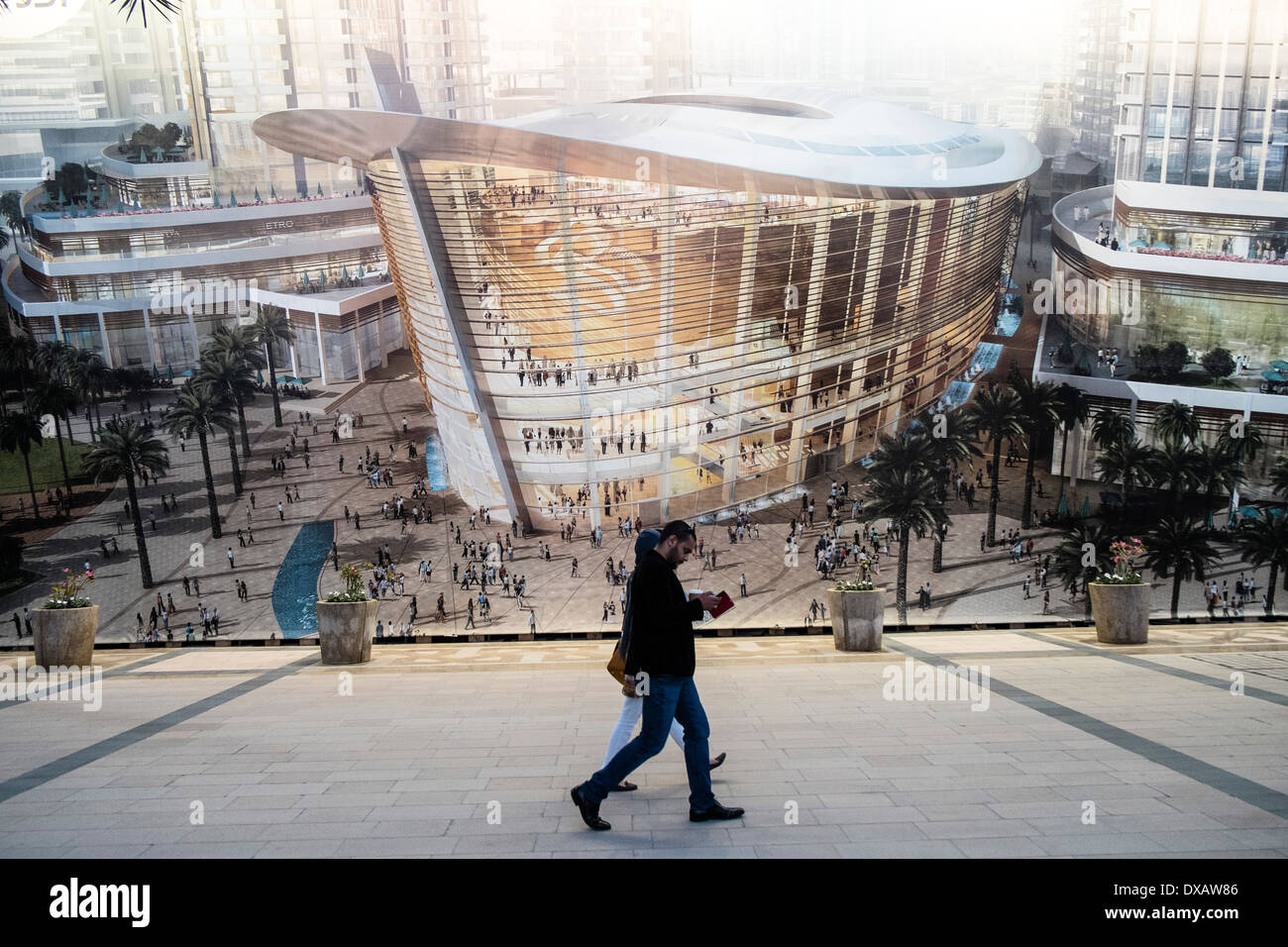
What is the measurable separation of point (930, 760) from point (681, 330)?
19.4 metres

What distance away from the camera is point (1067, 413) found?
25734mm

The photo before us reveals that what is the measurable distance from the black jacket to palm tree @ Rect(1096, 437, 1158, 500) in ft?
71.1

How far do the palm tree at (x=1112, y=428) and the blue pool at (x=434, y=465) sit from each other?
1552 centimetres

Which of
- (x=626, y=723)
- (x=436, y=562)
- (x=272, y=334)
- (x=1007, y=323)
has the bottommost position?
(x=436, y=562)

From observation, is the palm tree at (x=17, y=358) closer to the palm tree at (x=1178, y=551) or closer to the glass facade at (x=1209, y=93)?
the palm tree at (x=1178, y=551)

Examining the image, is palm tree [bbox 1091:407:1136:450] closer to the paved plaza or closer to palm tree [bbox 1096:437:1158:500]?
palm tree [bbox 1096:437:1158:500]

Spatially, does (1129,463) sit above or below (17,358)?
below

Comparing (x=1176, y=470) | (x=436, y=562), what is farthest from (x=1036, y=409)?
(x=436, y=562)

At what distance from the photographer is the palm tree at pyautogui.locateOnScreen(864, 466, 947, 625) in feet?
69.7

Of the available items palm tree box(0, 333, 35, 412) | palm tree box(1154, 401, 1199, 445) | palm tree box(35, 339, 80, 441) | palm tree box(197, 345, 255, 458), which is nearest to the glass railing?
palm tree box(35, 339, 80, 441)

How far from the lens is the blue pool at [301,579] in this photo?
817 inches

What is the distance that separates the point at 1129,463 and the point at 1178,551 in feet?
12.5

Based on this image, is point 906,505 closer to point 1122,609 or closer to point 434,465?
point 434,465

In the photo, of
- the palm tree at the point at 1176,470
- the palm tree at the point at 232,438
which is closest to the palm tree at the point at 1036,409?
the palm tree at the point at 1176,470
